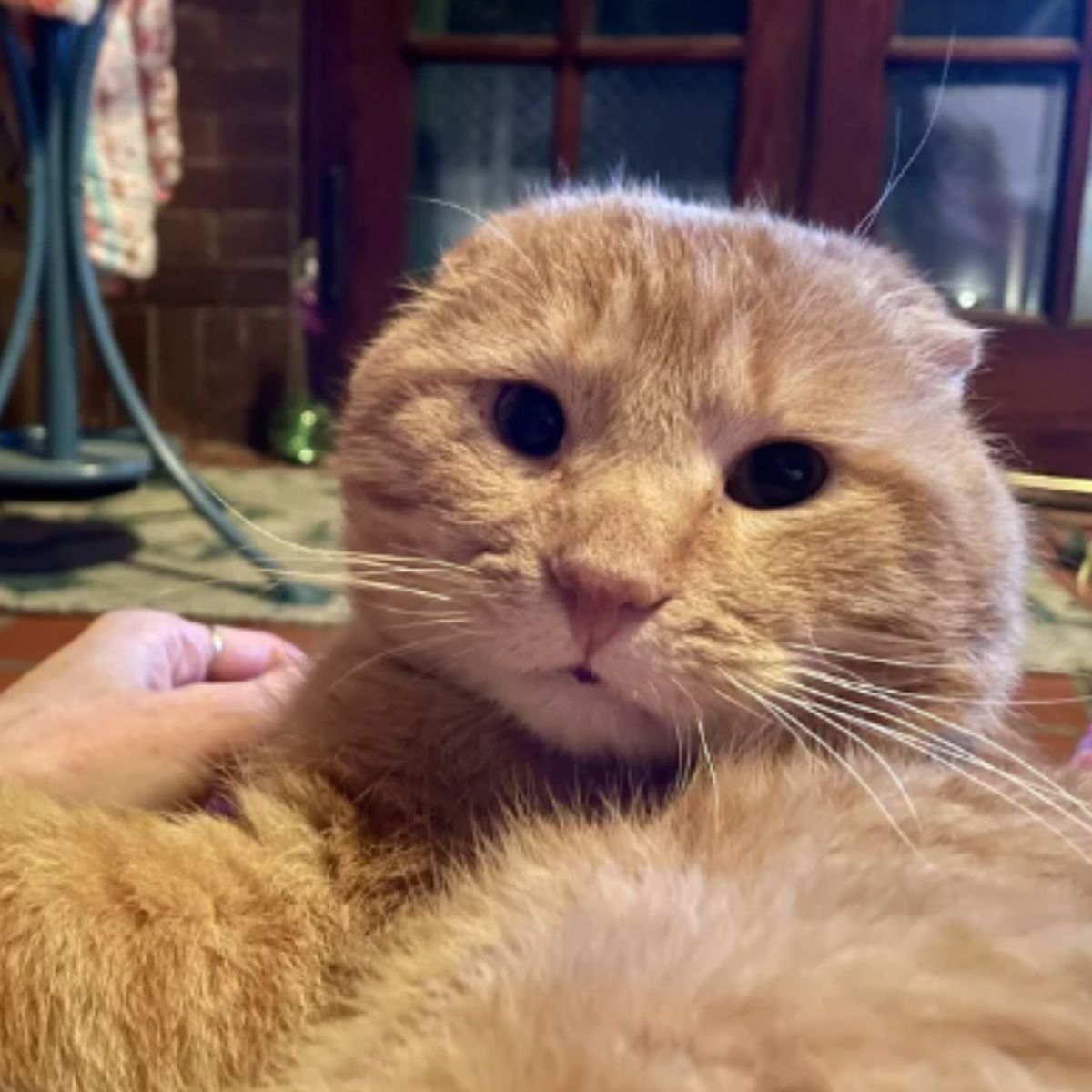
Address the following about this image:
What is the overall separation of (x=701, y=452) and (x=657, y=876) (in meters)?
0.30

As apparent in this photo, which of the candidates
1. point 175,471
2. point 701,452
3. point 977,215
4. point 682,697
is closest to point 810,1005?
point 682,697

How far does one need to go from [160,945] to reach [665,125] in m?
3.36

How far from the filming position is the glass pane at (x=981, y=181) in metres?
3.55

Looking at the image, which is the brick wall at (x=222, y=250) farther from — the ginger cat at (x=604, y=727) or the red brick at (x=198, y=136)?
the ginger cat at (x=604, y=727)

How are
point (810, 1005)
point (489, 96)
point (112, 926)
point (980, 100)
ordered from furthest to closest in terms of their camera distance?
point (489, 96) → point (980, 100) → point (112, 926) → point (810, 1005)

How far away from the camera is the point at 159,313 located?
400 centimetres

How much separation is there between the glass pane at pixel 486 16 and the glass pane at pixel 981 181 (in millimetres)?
991

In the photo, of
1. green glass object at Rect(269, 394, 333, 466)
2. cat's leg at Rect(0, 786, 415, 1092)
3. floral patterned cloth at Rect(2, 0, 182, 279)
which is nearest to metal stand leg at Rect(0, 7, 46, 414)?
floral patterned cloth at Rect(2, 0, 182, 279)

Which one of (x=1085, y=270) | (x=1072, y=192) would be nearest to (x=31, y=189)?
(x=1072, y=192)

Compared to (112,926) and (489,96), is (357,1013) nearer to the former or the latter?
(112,926)

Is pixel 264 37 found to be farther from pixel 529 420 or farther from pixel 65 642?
pixel 529 420

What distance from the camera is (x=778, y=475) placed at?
890 mm

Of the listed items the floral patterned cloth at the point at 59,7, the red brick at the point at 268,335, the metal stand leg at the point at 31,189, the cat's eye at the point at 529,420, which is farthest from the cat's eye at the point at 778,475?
the red brick at the point at 268,335

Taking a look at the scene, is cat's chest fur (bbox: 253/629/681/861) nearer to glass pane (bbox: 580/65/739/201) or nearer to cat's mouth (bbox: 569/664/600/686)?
cat's mouth (bbox: 569/664/600/686)
